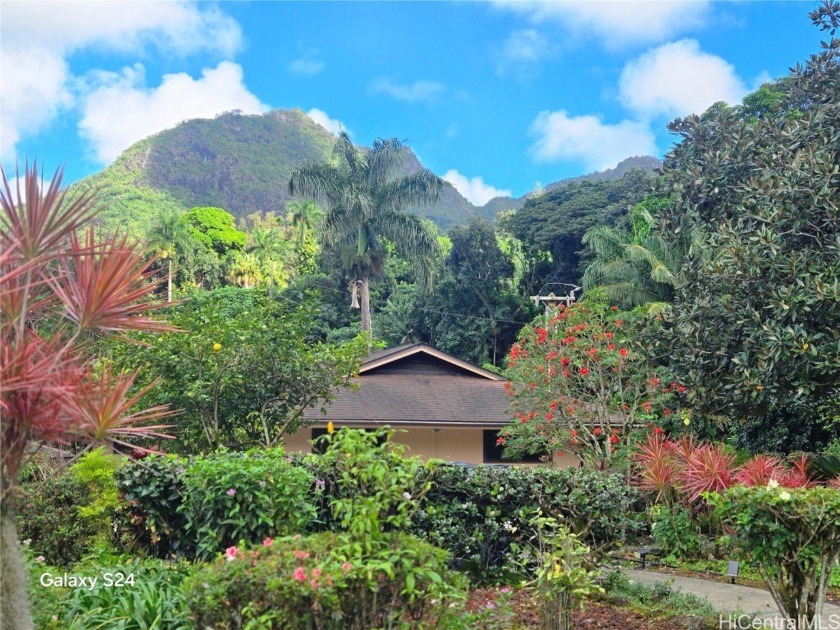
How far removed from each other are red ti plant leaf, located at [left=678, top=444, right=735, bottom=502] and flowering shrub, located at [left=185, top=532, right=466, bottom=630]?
277 inches

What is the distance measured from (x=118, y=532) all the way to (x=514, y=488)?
4047 millimetres

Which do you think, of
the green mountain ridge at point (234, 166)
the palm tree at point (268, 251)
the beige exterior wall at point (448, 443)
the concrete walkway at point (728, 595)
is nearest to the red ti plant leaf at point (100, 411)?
the concrete walkway at point (728, 595)

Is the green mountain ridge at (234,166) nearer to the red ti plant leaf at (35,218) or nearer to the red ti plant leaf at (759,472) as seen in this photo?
the red ti plant leaf at (759,472)

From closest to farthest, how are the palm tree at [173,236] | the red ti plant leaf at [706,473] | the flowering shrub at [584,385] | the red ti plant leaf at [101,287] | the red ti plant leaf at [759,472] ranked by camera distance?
the red ti plant leaf at [101,287], the red ti plant leaf at [759,472], the red ti plant leaf at [706,473], the flowering shrub at [584,385], the palm tree at [173,236]

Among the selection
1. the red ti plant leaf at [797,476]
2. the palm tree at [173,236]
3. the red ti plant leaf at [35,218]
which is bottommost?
the red ti plant leaf at [797,476]

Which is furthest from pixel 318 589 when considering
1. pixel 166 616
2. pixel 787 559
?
pixel 787 559

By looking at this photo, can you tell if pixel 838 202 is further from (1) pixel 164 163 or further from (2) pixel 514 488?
(1) pixel 164 163

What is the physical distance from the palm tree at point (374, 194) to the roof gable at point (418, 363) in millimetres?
10184

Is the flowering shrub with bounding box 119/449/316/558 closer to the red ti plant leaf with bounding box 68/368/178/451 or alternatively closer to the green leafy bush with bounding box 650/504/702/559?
the red ti plant leaf with bounding box 68/368/178/451

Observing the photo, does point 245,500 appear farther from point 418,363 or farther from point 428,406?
point 418,363

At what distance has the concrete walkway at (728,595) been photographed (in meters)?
7.84

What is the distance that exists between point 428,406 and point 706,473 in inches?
468

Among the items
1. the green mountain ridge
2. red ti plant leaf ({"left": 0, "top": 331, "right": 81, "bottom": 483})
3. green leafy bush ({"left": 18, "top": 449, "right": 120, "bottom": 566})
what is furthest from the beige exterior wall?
the green mountain ridge

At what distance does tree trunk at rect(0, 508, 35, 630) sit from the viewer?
4.25 m
